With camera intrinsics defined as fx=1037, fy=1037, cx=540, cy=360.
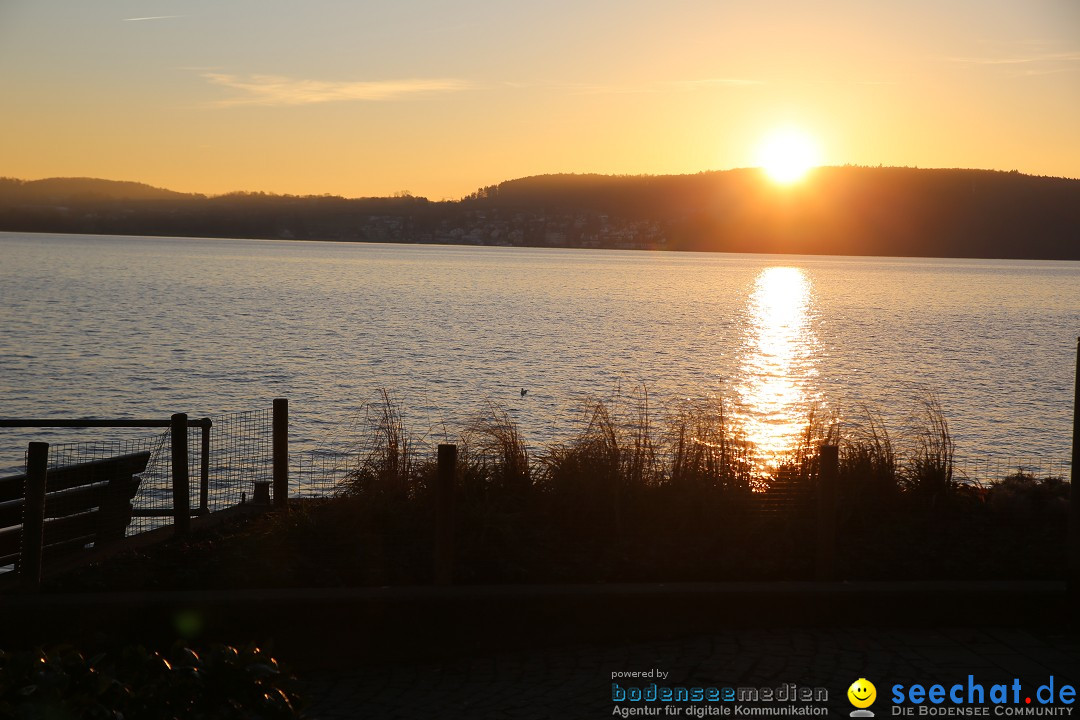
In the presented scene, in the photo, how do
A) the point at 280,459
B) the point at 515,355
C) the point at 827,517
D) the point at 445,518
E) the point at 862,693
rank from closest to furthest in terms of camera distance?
1. the point at 862,693
2. the point at 445,518
3. the point at 827,517
4. the point at 280,459
5. the point at 515,355

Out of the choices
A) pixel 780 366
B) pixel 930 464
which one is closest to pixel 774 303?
pixel 780 366

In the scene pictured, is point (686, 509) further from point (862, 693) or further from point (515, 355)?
point (515, 355)

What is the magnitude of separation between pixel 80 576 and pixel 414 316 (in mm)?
62421

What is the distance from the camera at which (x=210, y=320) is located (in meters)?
61.5

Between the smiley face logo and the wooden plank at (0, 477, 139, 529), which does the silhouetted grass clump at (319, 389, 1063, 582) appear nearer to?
the smiley face logo

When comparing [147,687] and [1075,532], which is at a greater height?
[147,687]

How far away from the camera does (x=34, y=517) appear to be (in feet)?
25.4

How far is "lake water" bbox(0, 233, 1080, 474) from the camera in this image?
3006cm

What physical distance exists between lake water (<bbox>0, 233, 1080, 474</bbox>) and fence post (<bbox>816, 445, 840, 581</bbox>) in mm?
5596

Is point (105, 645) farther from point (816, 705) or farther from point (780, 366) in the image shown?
point (780, 366)

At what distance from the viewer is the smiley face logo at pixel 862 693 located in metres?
6.32

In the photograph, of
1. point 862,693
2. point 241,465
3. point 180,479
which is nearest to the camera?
point 862,693

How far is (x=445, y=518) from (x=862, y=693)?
326 cm

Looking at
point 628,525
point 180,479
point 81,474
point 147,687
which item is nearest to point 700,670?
point 628,525
